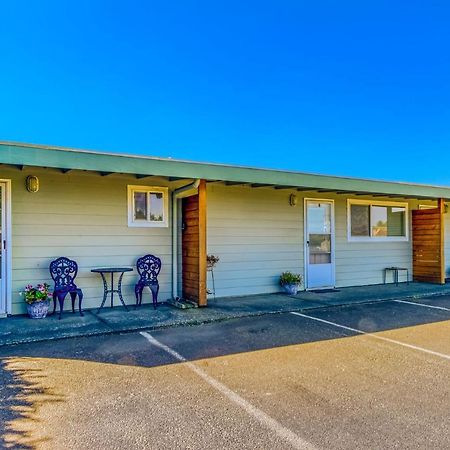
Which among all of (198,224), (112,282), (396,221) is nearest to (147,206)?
(198,224)

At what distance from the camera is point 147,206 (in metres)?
6.97

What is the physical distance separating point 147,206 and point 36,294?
2366 mm

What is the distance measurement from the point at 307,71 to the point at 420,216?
955 centimetres

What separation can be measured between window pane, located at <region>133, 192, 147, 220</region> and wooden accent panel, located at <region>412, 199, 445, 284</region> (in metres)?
7.09

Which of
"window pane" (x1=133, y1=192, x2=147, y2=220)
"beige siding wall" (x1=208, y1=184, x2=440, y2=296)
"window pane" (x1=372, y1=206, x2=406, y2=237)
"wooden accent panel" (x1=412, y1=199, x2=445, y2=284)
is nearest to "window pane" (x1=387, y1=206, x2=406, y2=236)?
"window pane" (x1=372, y1=206, x2=406, y2=237)

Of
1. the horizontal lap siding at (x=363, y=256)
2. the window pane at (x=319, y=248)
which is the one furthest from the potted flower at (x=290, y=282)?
the horizontal lap siding at (x=363, y=256)

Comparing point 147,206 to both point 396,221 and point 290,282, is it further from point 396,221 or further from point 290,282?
point 396,221

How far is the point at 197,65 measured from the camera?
16781 millimetres

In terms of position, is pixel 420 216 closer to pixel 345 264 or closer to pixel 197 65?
pixel 345 264

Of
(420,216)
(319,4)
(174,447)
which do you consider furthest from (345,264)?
(319,4)

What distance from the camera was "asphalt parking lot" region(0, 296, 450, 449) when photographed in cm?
242

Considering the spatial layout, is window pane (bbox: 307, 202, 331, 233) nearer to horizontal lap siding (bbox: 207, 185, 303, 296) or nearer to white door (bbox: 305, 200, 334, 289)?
white door (bbox: 305, 200, 334, 289)

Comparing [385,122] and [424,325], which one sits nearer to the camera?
[424,325]

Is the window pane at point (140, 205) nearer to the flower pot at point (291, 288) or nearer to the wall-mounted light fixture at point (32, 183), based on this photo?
the wall-mounted light fixture at point (32, 183)
